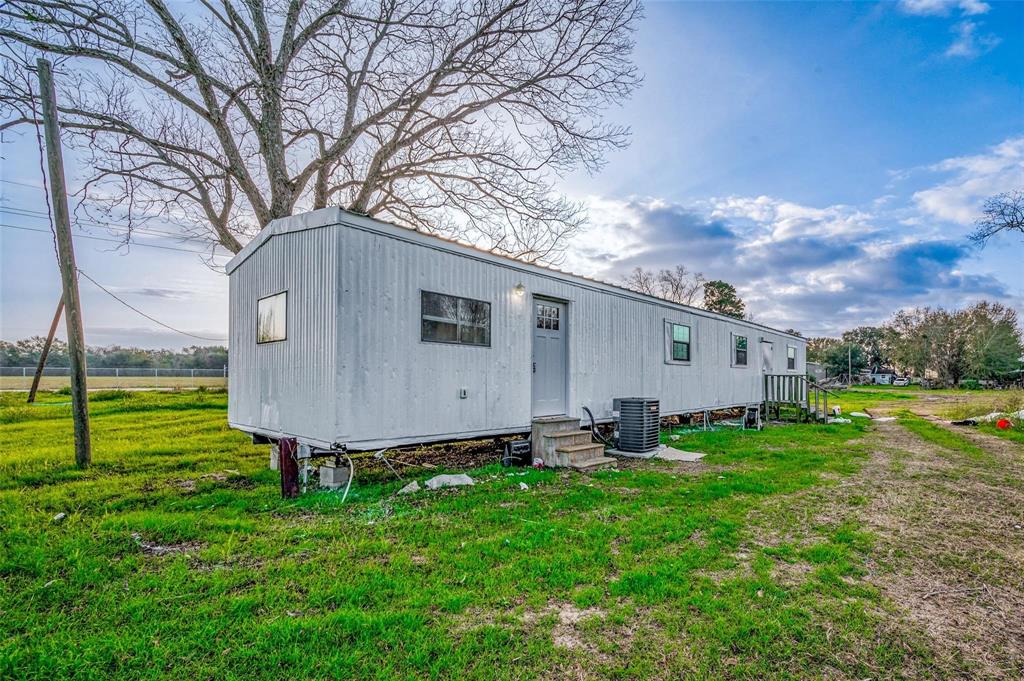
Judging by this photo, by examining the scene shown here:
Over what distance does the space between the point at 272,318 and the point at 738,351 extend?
12.8 metres

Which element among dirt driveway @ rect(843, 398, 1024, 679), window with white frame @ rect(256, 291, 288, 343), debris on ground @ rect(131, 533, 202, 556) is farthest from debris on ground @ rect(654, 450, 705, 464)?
debris on ground @ rect(131, 533, 202, 556)

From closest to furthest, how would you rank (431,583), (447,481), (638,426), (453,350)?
(431,583), (447,481), (453,350), (638,426)

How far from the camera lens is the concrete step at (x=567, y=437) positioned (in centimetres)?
712

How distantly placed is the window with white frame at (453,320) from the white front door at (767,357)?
41.0 ft

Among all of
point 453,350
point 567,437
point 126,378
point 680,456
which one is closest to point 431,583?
point 453,350

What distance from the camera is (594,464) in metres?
6.86

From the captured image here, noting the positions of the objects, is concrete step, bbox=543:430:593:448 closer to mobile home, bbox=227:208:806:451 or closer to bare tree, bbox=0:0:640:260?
mobile home, bbox=227:208:806:451

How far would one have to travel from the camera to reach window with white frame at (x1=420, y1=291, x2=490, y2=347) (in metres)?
6.12

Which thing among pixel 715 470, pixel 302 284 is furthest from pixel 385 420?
pixel 715 470

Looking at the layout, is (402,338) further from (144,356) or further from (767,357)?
(144,356)

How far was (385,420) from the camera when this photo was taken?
563 cm

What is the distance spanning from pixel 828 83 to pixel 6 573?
1412 cm

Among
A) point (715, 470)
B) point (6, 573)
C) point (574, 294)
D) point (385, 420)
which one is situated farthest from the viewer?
point (574, 294)

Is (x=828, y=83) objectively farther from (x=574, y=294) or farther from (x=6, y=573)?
(x=6, y=573)
